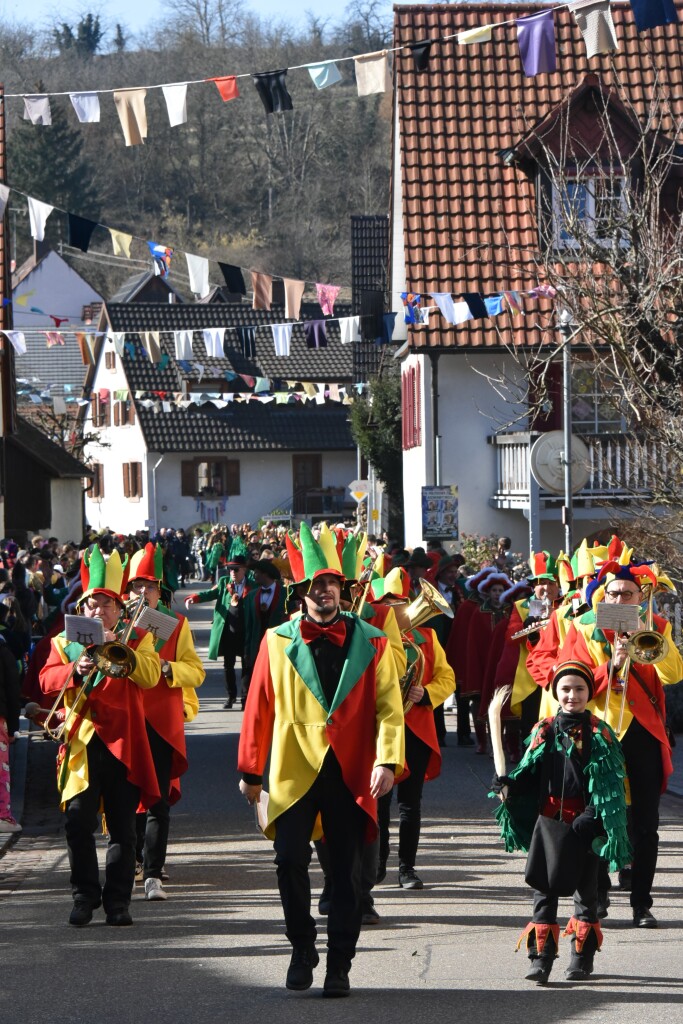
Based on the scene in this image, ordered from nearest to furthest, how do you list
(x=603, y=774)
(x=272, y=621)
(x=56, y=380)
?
(x=603, y=774) < (x=272, y=621) < (x=56, y=380)

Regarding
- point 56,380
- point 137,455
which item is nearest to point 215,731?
point 137,455

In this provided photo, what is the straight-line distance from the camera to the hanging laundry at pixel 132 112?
17.0 m

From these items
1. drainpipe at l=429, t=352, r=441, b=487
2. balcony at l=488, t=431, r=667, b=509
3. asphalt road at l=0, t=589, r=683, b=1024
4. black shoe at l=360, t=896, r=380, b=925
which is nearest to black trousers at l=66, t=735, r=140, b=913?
asphalt road at l=0, t=589, r=683, b=1024

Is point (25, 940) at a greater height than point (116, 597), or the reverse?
point (116, 597)

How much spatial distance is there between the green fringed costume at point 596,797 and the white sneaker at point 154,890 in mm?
2445

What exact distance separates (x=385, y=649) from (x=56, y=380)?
70383 millimetres

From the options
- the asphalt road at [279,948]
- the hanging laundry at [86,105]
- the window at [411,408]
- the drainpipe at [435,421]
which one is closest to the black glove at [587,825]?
the asphalt road at [279,948]

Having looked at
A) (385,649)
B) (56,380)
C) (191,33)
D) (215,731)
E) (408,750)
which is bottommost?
(215,731)

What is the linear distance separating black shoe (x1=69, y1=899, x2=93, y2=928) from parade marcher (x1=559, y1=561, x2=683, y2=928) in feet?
8.38

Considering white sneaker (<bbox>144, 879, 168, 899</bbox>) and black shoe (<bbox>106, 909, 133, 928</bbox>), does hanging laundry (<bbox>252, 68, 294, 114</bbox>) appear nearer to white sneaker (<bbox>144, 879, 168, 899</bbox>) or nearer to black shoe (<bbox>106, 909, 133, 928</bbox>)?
white sneaker (<bbox>144, 879, 168, 899</bbox>)

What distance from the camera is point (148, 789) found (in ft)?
27.0

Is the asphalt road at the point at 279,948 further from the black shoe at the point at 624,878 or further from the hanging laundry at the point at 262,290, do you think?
the hanging laundry at the point at 262,290

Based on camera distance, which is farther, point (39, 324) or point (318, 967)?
point (39, 324)

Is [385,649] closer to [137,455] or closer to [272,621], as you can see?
[272,621]
